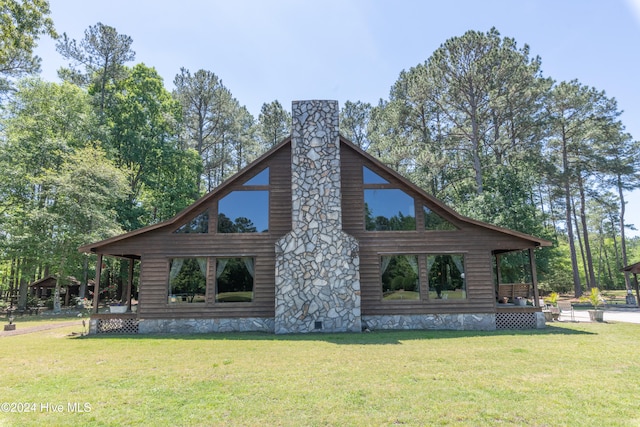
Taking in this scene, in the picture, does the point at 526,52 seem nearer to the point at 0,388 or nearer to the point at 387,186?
the point at 387,186

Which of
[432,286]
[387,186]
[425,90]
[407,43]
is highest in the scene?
[425,90]

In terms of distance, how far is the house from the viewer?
1029 cm

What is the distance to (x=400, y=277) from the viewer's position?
10953mm

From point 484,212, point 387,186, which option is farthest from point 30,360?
point 484,212

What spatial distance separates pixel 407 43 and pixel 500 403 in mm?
13276

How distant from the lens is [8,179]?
1925 cm

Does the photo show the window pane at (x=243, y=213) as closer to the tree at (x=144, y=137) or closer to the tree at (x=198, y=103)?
the tree at (x=144, y=137)

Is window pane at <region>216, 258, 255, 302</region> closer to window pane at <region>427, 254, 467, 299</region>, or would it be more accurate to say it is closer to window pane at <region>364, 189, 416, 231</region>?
window pane at <region>364, 189, 416, 231</region>

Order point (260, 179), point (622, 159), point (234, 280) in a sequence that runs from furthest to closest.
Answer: point (622, 159) < point (260, 179) < point (234, 280)

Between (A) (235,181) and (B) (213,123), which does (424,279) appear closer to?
(A) (235,181)

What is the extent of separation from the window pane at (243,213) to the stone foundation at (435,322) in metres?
4.45

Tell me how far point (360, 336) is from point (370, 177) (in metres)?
5.06

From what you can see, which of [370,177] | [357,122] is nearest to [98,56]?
[357,122]

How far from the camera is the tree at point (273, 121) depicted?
28578 mm
